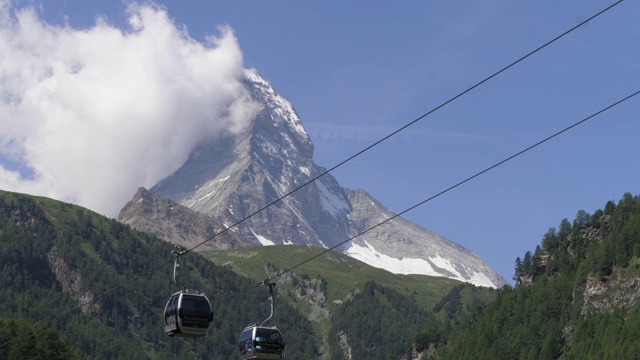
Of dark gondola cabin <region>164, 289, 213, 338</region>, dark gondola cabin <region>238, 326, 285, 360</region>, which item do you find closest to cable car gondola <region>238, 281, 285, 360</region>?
dark gondola cabin <region>238, 326, 285, 360</region>

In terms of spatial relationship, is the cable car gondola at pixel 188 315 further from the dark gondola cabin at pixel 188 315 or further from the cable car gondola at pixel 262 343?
the cable car gondola at pixel 262 343

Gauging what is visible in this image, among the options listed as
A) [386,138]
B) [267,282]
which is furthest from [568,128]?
[267,282]

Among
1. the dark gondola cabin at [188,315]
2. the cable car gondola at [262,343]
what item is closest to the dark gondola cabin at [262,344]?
the cable car gondola at [262,343]

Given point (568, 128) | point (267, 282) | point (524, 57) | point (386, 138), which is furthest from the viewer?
point (267, 282)

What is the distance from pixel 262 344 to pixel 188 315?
5.80 metres

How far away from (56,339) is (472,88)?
146 metres

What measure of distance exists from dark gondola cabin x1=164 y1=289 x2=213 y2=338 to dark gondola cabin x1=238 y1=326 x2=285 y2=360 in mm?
3510

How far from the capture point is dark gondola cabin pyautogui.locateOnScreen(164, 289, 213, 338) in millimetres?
77500

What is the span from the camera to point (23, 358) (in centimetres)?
17775

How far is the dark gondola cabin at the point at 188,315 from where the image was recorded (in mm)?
77500

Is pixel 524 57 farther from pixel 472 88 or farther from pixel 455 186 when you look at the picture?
pixel 455 186

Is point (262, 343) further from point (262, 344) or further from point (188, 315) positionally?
point (188, 315)

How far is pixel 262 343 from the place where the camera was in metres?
80.1

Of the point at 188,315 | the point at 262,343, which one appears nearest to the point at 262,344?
the point at 262,343
